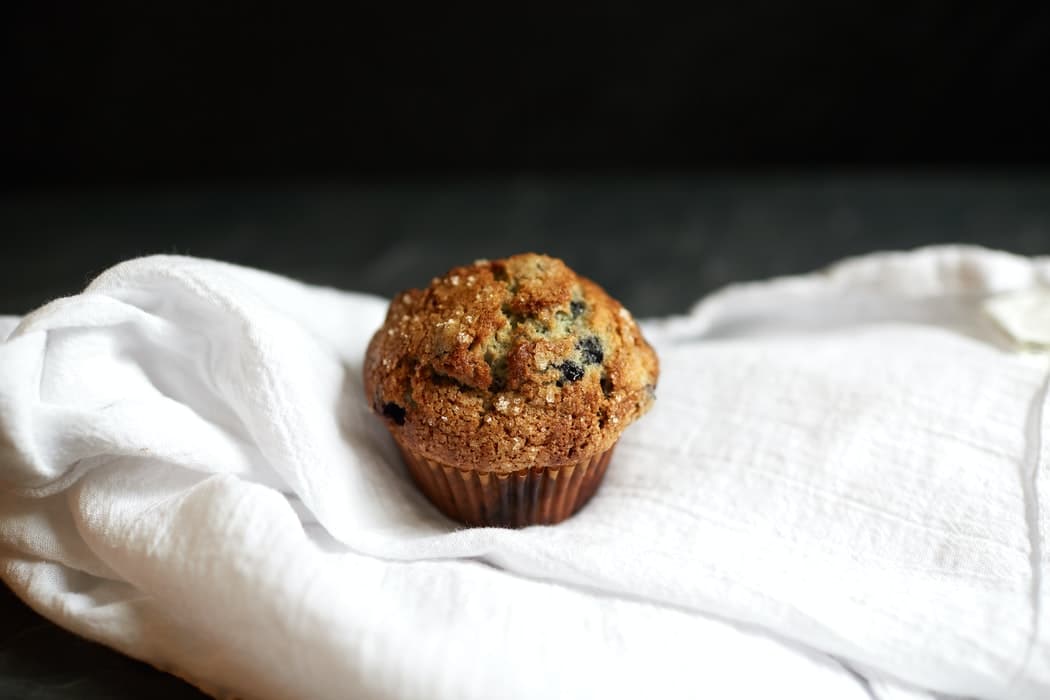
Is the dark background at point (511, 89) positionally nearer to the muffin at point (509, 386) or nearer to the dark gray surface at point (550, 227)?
the dark gray surface at point (550, 227)

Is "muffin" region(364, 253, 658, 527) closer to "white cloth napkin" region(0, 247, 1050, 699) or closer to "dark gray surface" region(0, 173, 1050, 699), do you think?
"white cloth napkin" region(0, 247, 1050, 699)

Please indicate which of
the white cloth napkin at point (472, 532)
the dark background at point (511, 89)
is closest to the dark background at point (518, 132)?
the dark background at point (511, 89)

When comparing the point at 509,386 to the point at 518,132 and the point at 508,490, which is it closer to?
the point at 508,490

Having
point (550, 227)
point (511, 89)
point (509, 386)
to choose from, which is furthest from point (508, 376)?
point (511, 89)

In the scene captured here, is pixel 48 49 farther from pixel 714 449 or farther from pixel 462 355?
pixel 714 449

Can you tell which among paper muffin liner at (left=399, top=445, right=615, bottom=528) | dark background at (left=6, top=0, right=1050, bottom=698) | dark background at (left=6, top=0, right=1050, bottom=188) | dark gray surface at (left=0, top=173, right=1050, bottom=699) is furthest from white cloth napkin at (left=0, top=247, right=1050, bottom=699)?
dark background at (left=6, top=0, right=1050, bottom=188)
